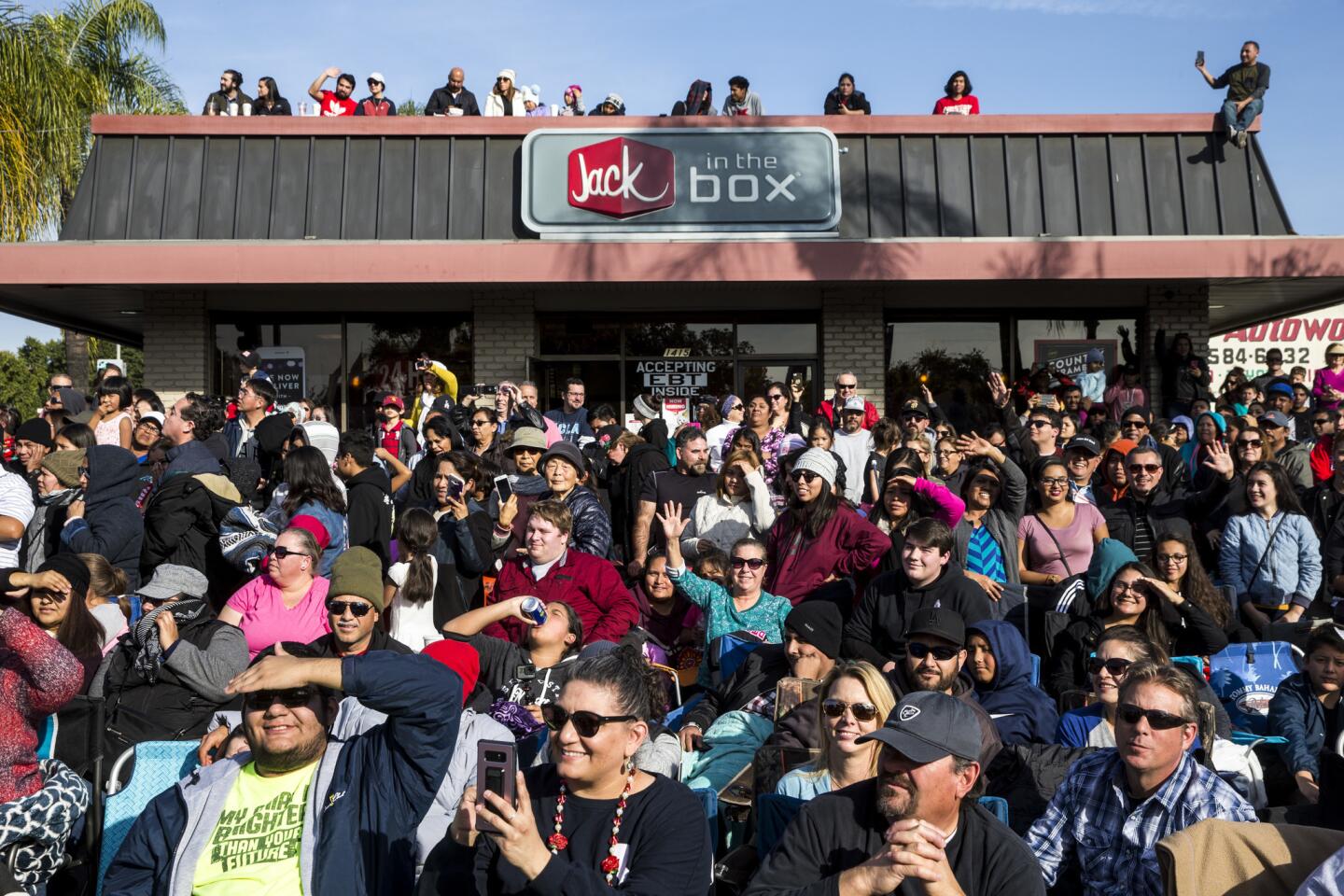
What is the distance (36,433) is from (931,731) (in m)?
8.54

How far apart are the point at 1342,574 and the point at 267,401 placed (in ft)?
27.3

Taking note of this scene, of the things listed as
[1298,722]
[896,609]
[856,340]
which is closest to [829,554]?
[896,609]

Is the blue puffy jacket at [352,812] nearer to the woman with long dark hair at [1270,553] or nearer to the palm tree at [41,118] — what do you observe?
the woman with long dark hair at [1270,553]

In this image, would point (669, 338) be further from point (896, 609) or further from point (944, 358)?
point (896, 609)

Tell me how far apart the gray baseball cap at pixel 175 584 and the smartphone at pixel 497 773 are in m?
4.01

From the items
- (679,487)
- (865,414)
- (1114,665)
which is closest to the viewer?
(1114,665)

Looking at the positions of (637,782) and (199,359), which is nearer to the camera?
(637,782)

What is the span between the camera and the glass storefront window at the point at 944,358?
1535 cm

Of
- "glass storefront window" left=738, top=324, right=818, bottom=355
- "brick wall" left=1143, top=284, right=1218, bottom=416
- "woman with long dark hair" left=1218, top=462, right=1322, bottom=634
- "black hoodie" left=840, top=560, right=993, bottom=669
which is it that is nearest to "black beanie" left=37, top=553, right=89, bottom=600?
"black hoodie" left=840, top=560, right=993, bottom=669

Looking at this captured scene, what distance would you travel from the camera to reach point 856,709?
4207 millimetres

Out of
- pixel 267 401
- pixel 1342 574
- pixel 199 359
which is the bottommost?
pixel 1342 574

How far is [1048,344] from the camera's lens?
15.4m

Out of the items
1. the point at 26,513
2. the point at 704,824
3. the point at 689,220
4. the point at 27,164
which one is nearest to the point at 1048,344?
the point at 689,220

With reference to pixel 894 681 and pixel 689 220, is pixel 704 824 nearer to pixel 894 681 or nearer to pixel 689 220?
pixel 894 681
